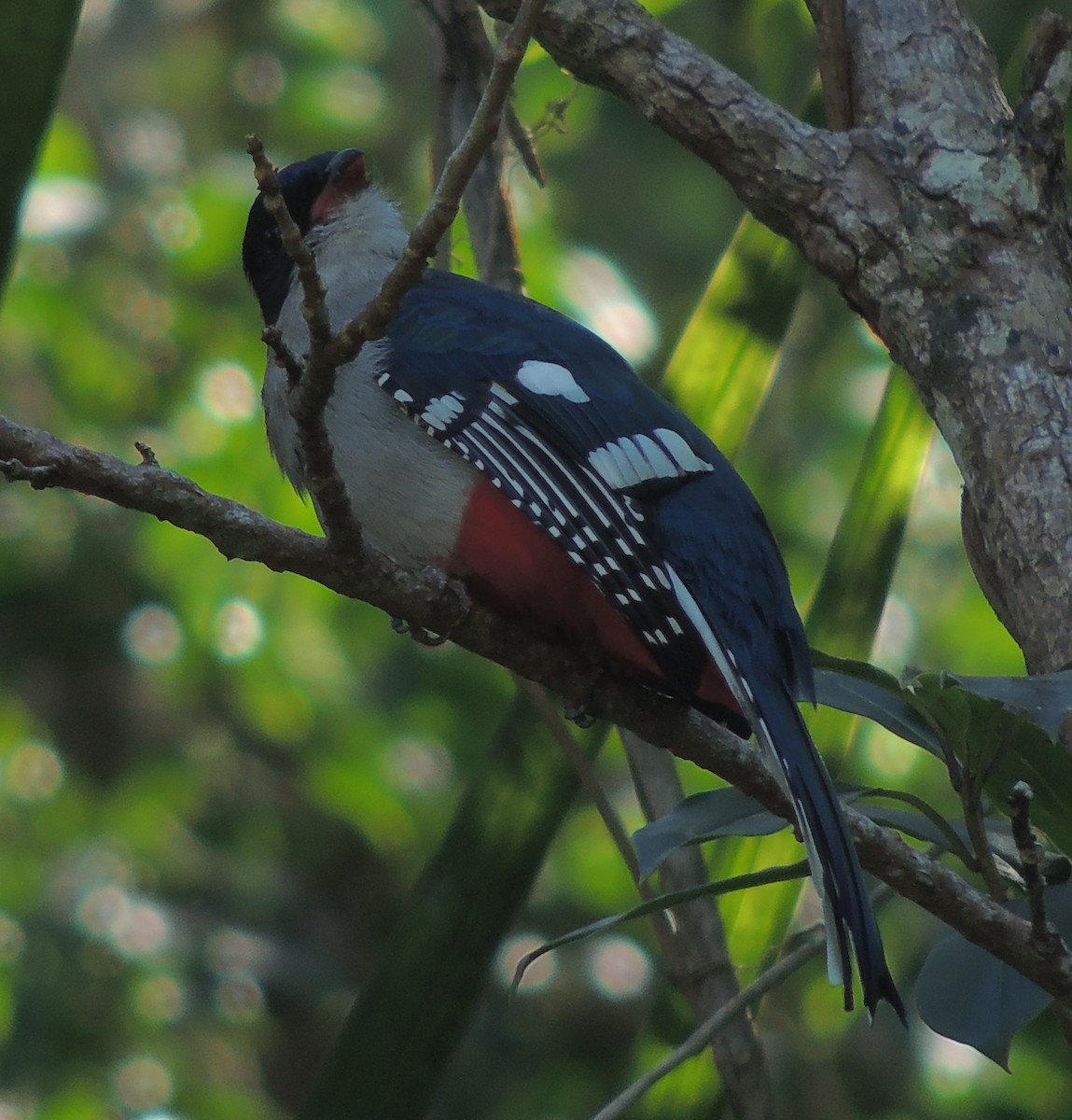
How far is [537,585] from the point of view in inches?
88.0

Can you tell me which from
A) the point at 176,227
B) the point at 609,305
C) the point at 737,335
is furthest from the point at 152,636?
the point at 737,335

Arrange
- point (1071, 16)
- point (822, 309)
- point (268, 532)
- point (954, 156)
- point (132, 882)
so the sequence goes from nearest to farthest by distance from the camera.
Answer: point (268, 532) → point (954, 156) → point (1071, 16) → point (132, 882) → point (822, 309)

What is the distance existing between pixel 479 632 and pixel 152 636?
2539 millimetres

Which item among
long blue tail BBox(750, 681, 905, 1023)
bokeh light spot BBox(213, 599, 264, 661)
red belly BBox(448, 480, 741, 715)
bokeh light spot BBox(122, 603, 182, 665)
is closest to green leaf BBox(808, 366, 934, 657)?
red belly BBox(448, 480, 741, 715)

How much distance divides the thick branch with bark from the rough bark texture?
359 millimetres

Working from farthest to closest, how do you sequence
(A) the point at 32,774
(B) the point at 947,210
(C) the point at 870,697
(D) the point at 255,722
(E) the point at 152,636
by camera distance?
(A) the point at 32,774 → (D) the point at 255,722 → (E) the point at 152,636 → (B) the point at 947,210 → (C) the point at 870,697

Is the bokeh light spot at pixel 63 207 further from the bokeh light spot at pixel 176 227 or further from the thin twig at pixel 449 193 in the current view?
the thin twig at pixel 449 193

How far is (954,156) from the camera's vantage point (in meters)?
2.15

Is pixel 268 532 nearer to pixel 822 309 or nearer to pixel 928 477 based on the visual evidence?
pixel 822 309

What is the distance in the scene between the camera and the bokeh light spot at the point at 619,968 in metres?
4.29

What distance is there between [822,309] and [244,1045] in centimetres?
291

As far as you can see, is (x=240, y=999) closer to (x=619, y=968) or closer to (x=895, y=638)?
(x=619, y=968)

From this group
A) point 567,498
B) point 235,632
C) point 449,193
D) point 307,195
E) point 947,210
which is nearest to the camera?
point 449,193

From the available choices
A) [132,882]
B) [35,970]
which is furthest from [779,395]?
[35,970]
